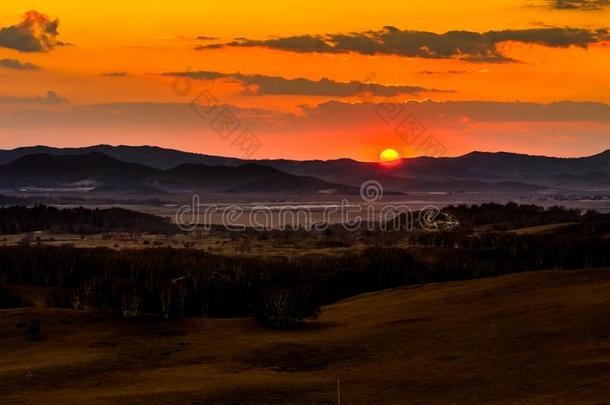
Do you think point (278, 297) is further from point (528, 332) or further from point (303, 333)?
point (528, 332)

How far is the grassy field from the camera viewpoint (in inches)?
1646

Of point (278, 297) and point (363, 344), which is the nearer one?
point (363, 344)

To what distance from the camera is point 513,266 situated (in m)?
124

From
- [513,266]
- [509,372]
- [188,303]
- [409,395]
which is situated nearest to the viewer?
[409,395]

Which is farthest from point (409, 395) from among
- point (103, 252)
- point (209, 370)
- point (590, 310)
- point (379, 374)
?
point (103, 252)

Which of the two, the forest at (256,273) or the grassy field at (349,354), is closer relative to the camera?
the grassy field at (349,354)

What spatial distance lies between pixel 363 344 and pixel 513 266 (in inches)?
2855

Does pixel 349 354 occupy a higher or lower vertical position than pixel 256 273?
lower

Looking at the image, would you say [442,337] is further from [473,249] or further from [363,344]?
[473,249]

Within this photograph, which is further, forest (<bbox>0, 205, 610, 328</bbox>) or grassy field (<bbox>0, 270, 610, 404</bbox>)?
forest (<bbox>0, 205, 610, 328</bbox>)

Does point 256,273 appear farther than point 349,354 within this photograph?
Yes

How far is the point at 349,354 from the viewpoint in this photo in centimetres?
5400

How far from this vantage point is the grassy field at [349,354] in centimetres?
4181

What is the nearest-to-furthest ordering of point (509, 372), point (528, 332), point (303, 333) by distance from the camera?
point (509, 372)
point (528, 332)
point (303, 333)
